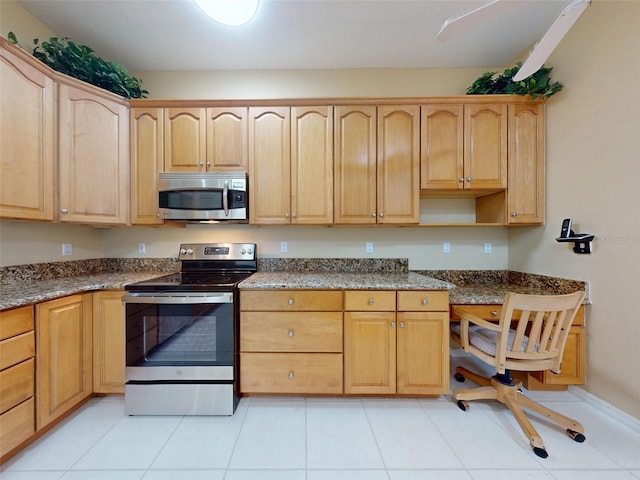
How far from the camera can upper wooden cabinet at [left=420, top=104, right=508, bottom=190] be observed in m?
2.16

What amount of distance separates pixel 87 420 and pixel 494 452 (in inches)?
103

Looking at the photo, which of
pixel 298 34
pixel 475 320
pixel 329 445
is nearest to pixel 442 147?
pixel 475 320

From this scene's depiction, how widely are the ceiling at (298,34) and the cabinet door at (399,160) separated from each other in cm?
61

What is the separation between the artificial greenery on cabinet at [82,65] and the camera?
1.92 m

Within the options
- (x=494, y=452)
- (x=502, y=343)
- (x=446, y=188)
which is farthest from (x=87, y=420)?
(x=446, y=188)

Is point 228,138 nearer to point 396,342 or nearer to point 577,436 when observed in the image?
point 396,342

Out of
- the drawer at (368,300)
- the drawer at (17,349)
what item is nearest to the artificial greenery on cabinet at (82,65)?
the drawer at (17,349)

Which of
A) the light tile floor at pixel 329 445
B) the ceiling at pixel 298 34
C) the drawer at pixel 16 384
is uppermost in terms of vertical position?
the ceiling at pixel 298 34

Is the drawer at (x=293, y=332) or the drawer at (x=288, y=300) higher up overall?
the drawer at (x=288, y=300)

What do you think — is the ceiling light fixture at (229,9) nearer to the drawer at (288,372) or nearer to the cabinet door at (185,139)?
the cabinet door at (185,139)

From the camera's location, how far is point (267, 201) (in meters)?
2.21

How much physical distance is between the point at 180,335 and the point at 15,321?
2.72 feet

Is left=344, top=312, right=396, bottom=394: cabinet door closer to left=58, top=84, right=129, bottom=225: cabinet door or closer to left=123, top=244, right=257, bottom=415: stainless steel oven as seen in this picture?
left=123, top=244, right=257, bottom=415: stainless steel oven

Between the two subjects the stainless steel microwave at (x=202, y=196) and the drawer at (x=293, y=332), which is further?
the stainless steel microwave at (x=202, y=196)
